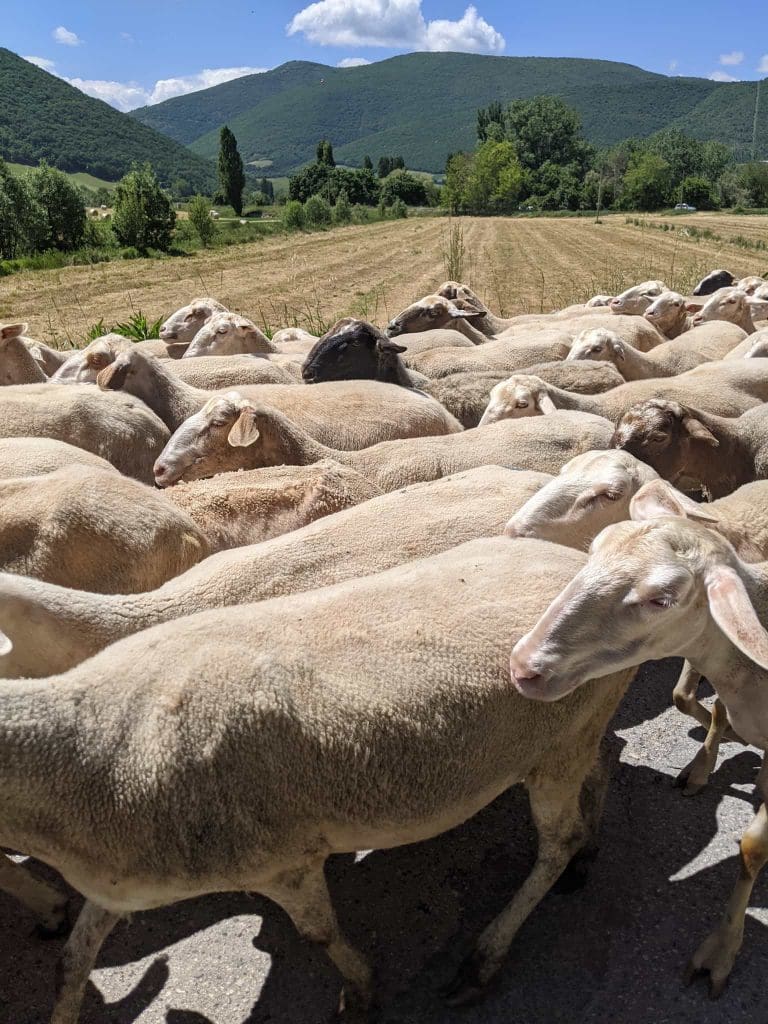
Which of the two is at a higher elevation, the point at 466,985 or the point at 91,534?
the point at 91,534

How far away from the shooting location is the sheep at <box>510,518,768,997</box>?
2.75 meters

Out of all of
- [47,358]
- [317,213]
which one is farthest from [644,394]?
[317,213]

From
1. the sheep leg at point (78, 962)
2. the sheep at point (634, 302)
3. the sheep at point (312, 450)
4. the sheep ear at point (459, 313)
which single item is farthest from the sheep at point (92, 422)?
the sheep at point (634, 302)

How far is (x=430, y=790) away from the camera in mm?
2750

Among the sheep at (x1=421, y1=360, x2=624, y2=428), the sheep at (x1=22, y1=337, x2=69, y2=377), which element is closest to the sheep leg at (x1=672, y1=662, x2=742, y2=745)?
the sheep at (x1=421, y1=360, x2=624, y2=428)

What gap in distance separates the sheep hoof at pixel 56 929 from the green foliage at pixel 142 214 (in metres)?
43.3

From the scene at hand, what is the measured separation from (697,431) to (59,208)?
44.9 m

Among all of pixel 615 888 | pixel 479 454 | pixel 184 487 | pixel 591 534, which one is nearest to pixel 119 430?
pixel 184 487

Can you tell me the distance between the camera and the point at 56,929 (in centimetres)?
336

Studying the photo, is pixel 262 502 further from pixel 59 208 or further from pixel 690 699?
pixel 59 208

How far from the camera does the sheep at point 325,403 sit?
618 centimetres

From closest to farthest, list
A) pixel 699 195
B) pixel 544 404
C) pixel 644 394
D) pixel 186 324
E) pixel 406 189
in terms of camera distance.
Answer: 1. pixel 544 404
2. pixel 644 394
3. pixel 186 324
4. pixel 699 195
5. pixel 406 189

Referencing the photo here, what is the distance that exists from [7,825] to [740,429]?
5.43 m

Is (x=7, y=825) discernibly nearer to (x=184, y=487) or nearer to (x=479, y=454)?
(x=184, y=487)
